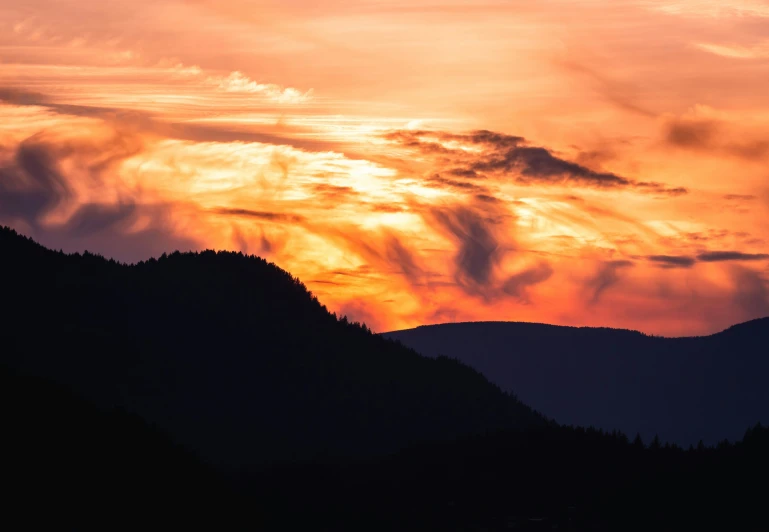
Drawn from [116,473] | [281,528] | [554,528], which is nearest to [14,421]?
[116,473]

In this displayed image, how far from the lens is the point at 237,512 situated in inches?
7200

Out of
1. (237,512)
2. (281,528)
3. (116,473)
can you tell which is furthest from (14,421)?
(281,528)

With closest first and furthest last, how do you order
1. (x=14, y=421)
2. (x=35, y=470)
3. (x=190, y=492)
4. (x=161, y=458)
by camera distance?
(x=35, y=470)
(x=14, y=421)
(x=190, y=492)
(x=161, y=458)

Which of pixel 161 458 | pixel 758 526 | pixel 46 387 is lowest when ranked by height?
pixel 758 526

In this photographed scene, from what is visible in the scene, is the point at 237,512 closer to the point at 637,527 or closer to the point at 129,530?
the point at 129,530

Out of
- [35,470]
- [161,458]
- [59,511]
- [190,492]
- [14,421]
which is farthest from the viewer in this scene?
[161,458]

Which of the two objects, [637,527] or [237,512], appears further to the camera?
[637,527]

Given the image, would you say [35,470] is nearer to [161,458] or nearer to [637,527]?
[161,458]

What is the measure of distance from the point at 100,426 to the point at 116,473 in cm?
2273

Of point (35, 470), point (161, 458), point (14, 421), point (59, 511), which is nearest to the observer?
point (59, 511)

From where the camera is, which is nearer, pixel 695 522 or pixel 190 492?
pixel 190 492

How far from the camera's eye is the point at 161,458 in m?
192

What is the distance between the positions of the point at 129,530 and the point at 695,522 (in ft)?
325

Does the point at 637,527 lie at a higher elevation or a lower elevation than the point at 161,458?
lower
